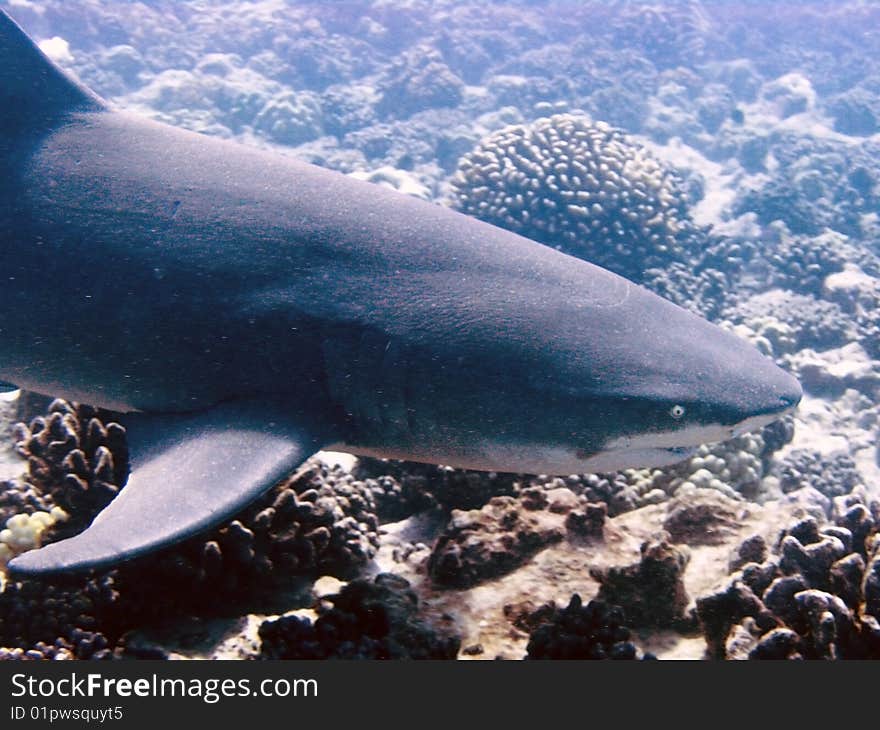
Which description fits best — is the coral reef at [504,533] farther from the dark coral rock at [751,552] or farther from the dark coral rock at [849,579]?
the dark coral rock at [849,579]

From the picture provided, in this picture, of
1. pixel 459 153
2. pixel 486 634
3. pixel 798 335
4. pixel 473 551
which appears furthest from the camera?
pixel 459 153

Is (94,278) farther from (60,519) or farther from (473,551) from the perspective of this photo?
(473,551)

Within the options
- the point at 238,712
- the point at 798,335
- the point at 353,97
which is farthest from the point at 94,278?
the point at 353,97

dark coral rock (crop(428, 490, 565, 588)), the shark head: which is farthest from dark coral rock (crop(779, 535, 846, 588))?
dark coral rock (crop(428, 490, 565, 588))

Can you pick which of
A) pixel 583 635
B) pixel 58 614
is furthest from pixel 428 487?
pixel 58 614

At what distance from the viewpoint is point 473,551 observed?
10.9 feet

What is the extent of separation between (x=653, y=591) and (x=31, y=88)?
12.6ft

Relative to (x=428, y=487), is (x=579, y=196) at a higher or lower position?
higher

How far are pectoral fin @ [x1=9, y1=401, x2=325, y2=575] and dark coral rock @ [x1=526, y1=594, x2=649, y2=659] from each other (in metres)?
1.22

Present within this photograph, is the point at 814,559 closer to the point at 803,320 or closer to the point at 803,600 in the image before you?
the point at 803,600

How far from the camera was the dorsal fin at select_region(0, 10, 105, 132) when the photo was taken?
121 inches

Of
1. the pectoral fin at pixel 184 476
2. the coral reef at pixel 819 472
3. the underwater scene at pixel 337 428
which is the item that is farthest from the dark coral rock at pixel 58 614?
the coral reef at pixel 819 472

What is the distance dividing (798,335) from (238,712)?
382 inches

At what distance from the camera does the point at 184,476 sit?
2252 mm
